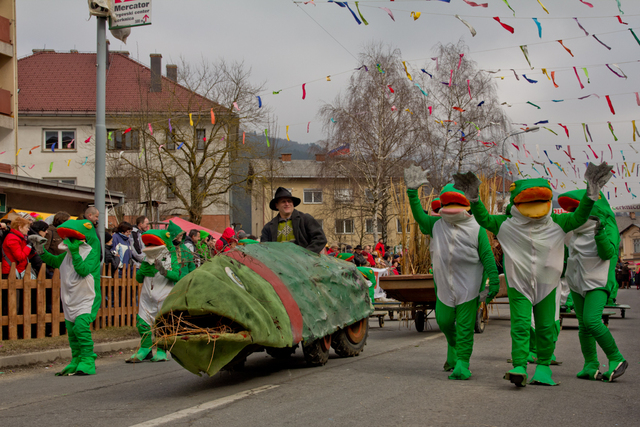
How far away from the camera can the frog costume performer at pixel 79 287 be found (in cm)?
709

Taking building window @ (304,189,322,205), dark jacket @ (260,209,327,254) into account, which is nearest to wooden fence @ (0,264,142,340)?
dark jacket @ (260,209,327,254)

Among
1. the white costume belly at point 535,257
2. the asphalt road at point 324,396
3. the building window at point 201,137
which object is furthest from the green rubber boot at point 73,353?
the building window at point 201,137

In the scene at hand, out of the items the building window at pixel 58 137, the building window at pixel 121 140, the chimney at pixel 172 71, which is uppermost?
the chimney at pixel 172 71

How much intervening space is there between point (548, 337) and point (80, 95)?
134 ft

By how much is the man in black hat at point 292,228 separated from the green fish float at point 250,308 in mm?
339

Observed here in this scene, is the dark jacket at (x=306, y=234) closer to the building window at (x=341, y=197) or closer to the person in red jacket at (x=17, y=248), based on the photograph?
the person in red jacket at (x=17, y=248)

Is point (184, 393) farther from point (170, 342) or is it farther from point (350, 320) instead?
point (350, 320)

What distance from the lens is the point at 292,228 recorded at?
7.78 metres

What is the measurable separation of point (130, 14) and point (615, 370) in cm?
964

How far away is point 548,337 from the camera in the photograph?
5902 mm

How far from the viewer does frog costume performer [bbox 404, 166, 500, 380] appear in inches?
250

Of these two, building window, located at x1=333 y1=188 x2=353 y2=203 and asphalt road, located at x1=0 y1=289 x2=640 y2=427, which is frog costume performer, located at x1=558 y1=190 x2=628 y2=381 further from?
building window, located at x1=333 y1=188 x2=353 y2=203

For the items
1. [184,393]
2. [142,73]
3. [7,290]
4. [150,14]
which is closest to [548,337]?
[184,393]

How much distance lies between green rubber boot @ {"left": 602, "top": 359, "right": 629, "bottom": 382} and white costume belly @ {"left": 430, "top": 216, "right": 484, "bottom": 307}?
1483mm
